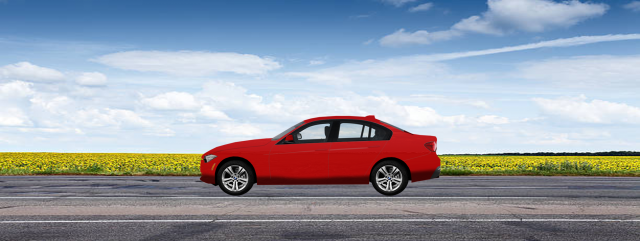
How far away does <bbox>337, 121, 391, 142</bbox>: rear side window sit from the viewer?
9.97 meters

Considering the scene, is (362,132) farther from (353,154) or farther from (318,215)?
(318,215)

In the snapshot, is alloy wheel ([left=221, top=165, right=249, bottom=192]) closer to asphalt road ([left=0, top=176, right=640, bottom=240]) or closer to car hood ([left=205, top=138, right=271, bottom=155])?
asphalt road ([left=0, top=176, right=640, bottom=240])

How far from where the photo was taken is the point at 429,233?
661 centimetres

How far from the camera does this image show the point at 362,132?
395 inches

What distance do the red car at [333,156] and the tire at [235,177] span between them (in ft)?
0.06

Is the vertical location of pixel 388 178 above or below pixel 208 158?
below

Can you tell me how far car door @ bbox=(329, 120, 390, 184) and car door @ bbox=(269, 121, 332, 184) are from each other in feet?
0.53

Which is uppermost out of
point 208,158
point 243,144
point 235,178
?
point 243,144

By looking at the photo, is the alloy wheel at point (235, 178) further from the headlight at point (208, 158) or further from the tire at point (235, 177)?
the headlight at point (208, 158)

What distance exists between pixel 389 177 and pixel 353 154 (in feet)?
2.79

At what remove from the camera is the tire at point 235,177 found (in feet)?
32.9

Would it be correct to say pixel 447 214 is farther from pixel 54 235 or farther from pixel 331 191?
pixel 54 235

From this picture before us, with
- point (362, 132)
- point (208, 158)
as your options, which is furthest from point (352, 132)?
point (208, 158)

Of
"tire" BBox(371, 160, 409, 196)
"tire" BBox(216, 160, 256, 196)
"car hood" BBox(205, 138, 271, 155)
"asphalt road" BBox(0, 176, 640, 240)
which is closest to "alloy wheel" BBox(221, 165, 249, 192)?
"tire" BBox(216, 160, 256, 196)
